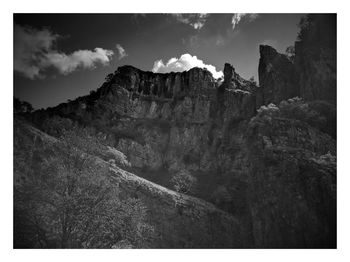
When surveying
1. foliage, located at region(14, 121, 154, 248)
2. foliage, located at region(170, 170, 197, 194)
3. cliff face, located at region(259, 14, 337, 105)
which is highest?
cliff face, located at region(259, 14, 337, 105)

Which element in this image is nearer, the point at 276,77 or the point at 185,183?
the point at 185,183

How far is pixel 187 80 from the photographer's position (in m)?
57.1

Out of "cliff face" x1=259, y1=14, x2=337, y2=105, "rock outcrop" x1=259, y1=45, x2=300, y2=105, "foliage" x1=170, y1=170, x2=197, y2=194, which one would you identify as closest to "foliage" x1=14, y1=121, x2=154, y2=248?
"foliage" x1=170, y1=170, x2=197, y2=194

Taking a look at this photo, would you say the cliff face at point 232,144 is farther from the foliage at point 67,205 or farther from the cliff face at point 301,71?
the foliage at point 67,205

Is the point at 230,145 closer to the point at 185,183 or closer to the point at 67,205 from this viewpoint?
the point at 185,183

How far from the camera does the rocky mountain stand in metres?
14.0

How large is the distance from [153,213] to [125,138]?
3177cm

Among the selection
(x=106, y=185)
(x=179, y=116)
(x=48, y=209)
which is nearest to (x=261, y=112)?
(x=106, y=185)

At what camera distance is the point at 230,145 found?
1763 inches

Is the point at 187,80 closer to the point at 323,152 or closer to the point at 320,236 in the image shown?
the point at 323,152

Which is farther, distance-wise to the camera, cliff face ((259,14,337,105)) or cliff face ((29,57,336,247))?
cliff face ((259,14,337,105))

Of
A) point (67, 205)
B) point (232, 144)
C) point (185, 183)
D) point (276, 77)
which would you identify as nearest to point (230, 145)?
point (232, 144)

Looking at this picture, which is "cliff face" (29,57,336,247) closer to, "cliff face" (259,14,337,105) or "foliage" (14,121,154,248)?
"cliff face" (259,14,337,105)
